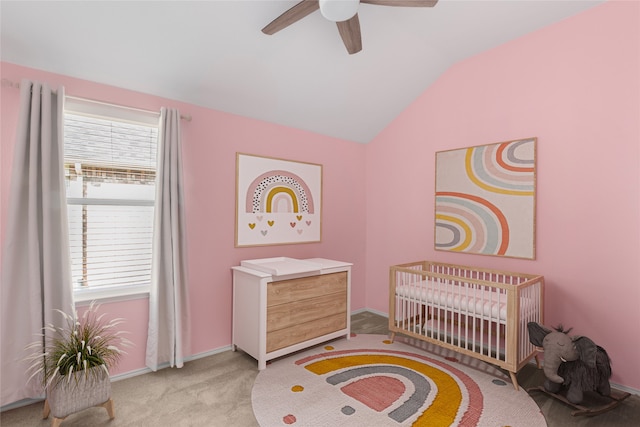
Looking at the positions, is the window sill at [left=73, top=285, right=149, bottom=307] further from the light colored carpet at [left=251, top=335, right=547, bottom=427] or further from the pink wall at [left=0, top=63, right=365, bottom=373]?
the light colored carpet at [left=251, top=335, right=547, bottom=427]

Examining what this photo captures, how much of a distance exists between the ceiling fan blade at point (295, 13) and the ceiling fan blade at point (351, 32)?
22 cm

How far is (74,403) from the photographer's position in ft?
6.16

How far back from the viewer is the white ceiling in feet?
6.66

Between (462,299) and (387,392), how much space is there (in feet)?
3.04

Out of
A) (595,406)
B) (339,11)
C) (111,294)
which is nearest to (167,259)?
(111,294)

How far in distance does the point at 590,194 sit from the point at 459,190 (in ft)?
3.32

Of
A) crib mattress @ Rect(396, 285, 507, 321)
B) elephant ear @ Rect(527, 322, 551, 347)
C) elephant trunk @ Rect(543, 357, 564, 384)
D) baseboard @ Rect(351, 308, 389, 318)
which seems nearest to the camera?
elephant trunk @ Rect(543, 357, 564, 384)

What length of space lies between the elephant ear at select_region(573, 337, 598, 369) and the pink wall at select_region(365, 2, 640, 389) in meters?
0.49

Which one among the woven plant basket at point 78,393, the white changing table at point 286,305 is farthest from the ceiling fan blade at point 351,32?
the woven plant basket at point 78,393

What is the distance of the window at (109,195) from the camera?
2348 millimetres

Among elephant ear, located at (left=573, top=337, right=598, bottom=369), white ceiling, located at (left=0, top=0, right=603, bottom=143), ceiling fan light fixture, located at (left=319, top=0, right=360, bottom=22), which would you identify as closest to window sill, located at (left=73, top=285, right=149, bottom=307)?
white ceiling, located at (left=0, top=0, right=603, bottom=143)

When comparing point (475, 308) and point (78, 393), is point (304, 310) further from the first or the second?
point (78, 393)

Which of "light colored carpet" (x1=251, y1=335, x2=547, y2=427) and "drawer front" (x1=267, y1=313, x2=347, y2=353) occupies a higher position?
"drawer front" (x1=267, y1=313, x2=347, y2=353)

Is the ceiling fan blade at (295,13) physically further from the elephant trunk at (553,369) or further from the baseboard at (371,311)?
the baseboard at (371,311)
